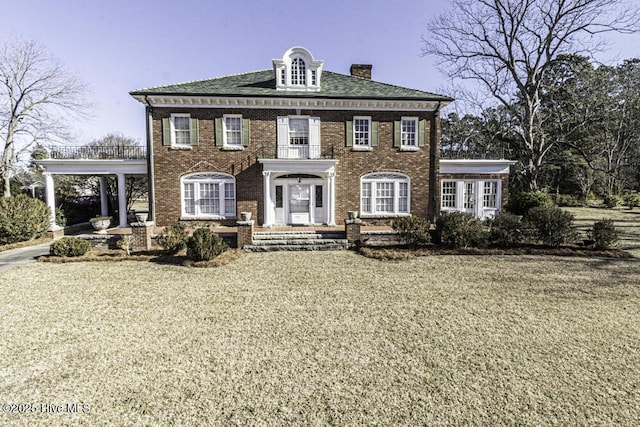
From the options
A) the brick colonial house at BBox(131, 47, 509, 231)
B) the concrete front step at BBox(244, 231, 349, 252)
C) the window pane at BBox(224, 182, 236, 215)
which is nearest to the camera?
the concrete front step at BBox(244, 231, 349, 252)

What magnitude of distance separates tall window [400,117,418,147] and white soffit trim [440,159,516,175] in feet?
7.12

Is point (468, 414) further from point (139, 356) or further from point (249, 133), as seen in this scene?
point (249, 133)

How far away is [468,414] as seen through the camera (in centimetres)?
362

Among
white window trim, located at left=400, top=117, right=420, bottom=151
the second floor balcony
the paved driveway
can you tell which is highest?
white window trim, located at left=400, top=117, right=420, bottom=151

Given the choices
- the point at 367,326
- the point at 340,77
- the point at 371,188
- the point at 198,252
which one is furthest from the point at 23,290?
the point at 340,77

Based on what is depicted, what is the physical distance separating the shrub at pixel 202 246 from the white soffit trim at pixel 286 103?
7342 millimetres

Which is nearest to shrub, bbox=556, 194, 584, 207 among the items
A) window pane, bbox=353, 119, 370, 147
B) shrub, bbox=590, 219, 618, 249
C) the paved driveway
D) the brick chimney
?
shrub, bbox=590, 219, 618, 249

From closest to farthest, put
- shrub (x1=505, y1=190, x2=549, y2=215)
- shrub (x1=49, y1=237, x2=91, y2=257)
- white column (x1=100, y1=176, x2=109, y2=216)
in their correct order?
shrub (x1=49, y1=237, x2=91, y2=257) → white column (x1=100, y1=176, x2=109, y2=216) → shrub (x1=505, y1=190, x2=549, y2=215)

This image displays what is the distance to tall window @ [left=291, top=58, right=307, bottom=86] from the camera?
51.0ft

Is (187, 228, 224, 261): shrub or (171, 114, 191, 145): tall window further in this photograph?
(171, 114, 191, 145): tall window

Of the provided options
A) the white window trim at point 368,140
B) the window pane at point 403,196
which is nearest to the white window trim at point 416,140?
the white window trim at point 368,140

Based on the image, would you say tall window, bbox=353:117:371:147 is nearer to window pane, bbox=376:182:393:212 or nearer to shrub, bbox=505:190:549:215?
window pane, bbox=376:182:393:212

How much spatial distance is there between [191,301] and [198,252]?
336 centimetres

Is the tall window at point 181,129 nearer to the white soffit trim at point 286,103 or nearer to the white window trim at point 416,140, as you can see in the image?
the white soffit trim at point 286,103
